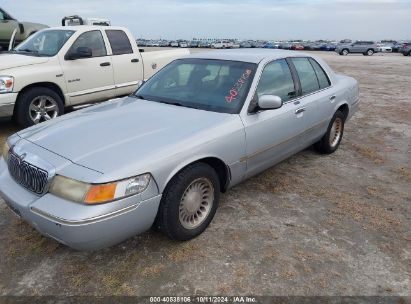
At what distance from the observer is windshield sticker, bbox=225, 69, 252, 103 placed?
3726mm

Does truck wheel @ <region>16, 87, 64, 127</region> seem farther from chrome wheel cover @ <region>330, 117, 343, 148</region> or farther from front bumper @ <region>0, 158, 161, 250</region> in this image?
chrome wheel cover @ <region>330, 117, 343, 148</region>

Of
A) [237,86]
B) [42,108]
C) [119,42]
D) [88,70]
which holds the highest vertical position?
[119,42]

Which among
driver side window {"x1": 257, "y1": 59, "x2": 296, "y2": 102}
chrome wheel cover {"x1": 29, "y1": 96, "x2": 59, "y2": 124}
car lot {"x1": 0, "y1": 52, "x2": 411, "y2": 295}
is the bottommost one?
car lot {"x1": 0, "y1": 52, "x2": 411, "y2": 295}

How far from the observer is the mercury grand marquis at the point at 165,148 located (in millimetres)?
2625

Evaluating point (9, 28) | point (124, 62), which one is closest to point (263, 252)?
point (124, 62)

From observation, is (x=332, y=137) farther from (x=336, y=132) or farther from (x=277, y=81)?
(x=277, y=81)

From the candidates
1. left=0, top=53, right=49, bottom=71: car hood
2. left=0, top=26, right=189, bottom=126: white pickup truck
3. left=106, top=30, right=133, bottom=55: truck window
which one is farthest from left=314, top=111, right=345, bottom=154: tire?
left=0, top=53, right=49, bottom=71: car hood

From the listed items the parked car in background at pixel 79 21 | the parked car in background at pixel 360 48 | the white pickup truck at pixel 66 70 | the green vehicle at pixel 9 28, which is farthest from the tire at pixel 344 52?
the white pickup truck at pixel 66 70

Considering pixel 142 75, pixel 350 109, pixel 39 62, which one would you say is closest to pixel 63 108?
pixel 39 62

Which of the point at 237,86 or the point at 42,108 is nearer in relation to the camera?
the point at 237,86

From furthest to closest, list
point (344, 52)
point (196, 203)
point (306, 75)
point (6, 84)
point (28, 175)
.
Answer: point (344, 52), point (6, 84), point (306, 75), point (196, 203), point (28, 175)

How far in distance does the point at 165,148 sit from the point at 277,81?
1865 millimetres

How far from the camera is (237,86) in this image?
3803mm

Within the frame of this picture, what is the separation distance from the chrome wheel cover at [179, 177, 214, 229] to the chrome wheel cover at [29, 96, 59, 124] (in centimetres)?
424
